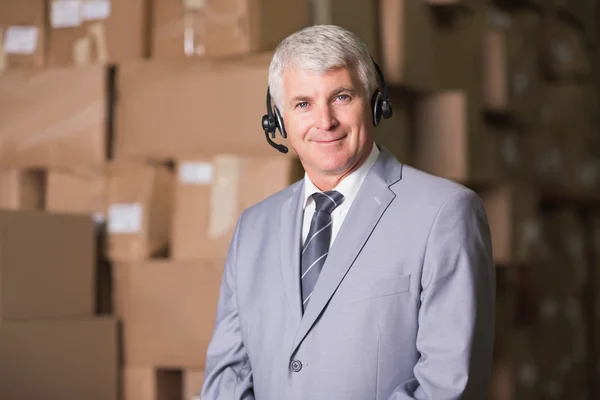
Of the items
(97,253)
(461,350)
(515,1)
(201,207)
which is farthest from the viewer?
(515,1)

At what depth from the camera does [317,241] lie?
160 centimetres

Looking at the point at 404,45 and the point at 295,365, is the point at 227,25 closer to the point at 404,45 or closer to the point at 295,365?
the point at 404,45

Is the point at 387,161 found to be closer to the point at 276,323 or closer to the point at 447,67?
the point at 276,323

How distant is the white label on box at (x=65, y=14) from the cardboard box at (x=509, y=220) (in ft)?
5.17

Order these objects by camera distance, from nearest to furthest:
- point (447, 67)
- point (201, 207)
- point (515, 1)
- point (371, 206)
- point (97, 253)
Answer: point (371, 206), point (201, 207), point (97, 253), point (447, 67), point (515, 1)

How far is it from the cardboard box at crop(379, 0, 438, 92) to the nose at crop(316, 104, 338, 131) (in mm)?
1279

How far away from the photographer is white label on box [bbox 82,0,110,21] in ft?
9.29

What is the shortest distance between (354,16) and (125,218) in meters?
Result: 0.92

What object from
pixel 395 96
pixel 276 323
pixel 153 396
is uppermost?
pixel 395 96

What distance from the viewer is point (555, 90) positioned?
3.93 m

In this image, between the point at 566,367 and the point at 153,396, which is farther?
the point at 566,367

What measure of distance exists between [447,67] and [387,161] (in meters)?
1.71

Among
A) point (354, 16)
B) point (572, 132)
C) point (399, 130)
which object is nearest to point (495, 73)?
point (399, 130)

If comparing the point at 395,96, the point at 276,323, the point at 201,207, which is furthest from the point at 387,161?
the point at 395,96
